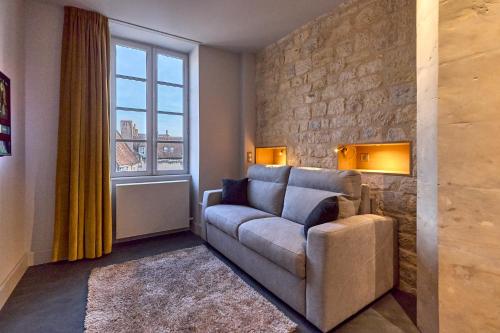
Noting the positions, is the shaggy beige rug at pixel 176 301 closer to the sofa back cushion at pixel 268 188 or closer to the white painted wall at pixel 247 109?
the sofa back cushion at pixel 268 188

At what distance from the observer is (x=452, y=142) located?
3.69ft

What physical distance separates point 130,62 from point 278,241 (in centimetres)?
324

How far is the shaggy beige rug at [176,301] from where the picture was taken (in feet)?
5.31

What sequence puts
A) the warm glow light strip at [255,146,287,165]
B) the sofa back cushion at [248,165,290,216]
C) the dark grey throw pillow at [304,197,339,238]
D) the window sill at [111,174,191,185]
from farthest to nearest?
the warm glow light strip at [255,146,287,165]
the window sill at [111,174,191,185]
the sofa back cushion at [248,165,290,216]
the dark grey throw pillow at [304,197,339,238]

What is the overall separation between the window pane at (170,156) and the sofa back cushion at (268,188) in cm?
135

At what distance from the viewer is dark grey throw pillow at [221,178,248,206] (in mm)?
3084

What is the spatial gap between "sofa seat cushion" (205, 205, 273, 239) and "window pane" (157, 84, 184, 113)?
1783 mm

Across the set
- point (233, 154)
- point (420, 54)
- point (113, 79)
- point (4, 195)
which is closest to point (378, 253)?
point (420, 54)

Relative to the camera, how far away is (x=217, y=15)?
2.80 meters

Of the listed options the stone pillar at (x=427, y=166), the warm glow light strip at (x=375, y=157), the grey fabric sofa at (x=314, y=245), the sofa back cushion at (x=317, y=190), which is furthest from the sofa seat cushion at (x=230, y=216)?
the stone pillar at (x=427, y=166)

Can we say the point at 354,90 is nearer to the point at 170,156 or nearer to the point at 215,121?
the point at 215,121

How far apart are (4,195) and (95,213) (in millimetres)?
853

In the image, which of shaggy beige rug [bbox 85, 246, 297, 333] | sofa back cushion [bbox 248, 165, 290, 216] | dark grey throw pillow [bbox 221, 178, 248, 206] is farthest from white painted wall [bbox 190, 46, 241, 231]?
shaggy beige rug [bbox 85, 246, 297, 333]

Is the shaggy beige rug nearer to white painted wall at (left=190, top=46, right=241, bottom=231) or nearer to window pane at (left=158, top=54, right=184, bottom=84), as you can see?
white painted wall at (left=190, top=46, right=241, bottom=231)
